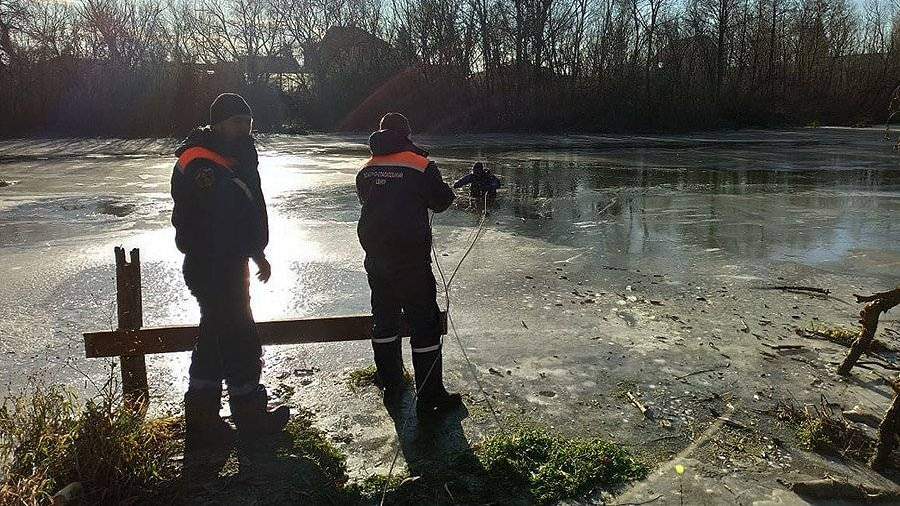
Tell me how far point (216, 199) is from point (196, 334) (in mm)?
998

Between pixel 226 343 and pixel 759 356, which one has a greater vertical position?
pixel 226 343

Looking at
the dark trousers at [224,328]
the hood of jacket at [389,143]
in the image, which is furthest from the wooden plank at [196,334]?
the hood of jacket at [389,143]

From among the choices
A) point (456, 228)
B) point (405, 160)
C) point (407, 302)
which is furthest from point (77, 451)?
point (456, 228)

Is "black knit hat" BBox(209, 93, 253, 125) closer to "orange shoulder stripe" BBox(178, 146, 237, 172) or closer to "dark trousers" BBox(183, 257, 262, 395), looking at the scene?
"orange shoulder stripe" BBox(178, 146, 237, 172)

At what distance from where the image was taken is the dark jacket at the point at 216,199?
11.4 feet

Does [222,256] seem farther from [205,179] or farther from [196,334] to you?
[196,334]

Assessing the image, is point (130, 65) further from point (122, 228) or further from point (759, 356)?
point (759, 356)

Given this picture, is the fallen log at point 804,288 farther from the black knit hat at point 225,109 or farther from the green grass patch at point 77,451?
the green grass patch at point 77,451

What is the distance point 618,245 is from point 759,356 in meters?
3.88

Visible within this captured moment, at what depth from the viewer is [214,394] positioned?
3738mm

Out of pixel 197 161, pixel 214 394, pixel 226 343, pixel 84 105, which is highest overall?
pixel 84 105

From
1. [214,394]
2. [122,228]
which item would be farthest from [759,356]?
[122,228]

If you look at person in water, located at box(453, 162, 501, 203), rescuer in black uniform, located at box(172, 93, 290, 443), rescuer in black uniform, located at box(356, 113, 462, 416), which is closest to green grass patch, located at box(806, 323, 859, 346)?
rescuer in black uniform, located at box(356, 113, 462, 416)

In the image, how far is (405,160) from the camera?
3.96m
